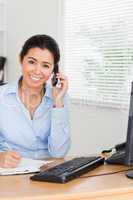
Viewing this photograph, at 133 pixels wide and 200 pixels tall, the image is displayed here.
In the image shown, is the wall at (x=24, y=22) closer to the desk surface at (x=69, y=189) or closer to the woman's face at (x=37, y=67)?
the woman's face at (x=37, y=67)

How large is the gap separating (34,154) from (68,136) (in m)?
0.19

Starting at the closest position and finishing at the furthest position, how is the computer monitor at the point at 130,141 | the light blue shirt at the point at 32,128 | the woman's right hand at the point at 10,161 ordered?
the computer monitor at the point at 130,141 → the woman's right hand at the point at 10,161 → the light blue shirt at the point at 32,128

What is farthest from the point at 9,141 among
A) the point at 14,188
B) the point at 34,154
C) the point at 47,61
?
the point at 14,188

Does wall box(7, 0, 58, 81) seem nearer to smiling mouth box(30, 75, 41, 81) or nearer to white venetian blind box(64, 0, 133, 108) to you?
white venetian blind box(64, 0, 133, 108)

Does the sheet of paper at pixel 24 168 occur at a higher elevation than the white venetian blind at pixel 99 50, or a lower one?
lower

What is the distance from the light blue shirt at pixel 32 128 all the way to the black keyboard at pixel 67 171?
15.7 inches

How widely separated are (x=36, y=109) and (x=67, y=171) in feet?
2.28

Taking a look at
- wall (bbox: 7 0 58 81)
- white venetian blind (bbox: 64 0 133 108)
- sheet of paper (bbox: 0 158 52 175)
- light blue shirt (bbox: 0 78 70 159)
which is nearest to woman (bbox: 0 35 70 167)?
light blue shirt (bbox: 0 78 70 159)

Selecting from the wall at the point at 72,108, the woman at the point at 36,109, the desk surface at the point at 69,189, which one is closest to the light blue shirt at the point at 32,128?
the woman at the point at 36,109

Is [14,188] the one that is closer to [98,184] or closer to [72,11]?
[98,184]

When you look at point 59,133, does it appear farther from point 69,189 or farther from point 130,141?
point 69,189

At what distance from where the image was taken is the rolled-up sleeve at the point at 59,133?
1.96m

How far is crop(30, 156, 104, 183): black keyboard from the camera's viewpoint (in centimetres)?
129

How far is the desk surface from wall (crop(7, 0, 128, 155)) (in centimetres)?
133
